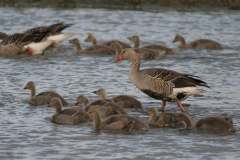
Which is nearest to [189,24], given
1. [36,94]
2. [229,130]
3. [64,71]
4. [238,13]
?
[238,13]

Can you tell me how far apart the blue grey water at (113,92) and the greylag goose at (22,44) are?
0.53 m

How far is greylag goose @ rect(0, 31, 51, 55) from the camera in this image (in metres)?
19.5

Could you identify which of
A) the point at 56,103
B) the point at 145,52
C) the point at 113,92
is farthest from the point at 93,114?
the point at 145,52

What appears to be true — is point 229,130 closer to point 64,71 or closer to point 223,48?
point 64,71

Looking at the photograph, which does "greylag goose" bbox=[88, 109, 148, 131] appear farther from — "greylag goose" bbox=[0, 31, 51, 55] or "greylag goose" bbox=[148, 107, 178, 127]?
"greylag goose" bbox=[0, 31, 51, 55]

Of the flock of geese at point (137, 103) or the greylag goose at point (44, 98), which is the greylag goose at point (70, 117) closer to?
the flock of geese at point (137, 103)

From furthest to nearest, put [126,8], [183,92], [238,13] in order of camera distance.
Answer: [126,8] < [238,13] < [183,92]

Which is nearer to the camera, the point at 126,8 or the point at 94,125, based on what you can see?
the point at 94,125

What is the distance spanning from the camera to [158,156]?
7836 millimetres

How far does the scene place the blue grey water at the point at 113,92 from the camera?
26.8 ft

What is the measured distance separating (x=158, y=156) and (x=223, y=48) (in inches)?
562

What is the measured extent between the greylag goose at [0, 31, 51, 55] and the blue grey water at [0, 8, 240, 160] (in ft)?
1.75

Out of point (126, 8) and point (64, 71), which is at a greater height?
point (126, 8)

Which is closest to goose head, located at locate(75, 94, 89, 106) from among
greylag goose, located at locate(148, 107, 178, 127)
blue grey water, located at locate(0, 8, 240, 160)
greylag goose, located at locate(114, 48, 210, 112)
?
blue grey water, located at locate(0, 8, 240, 160)
